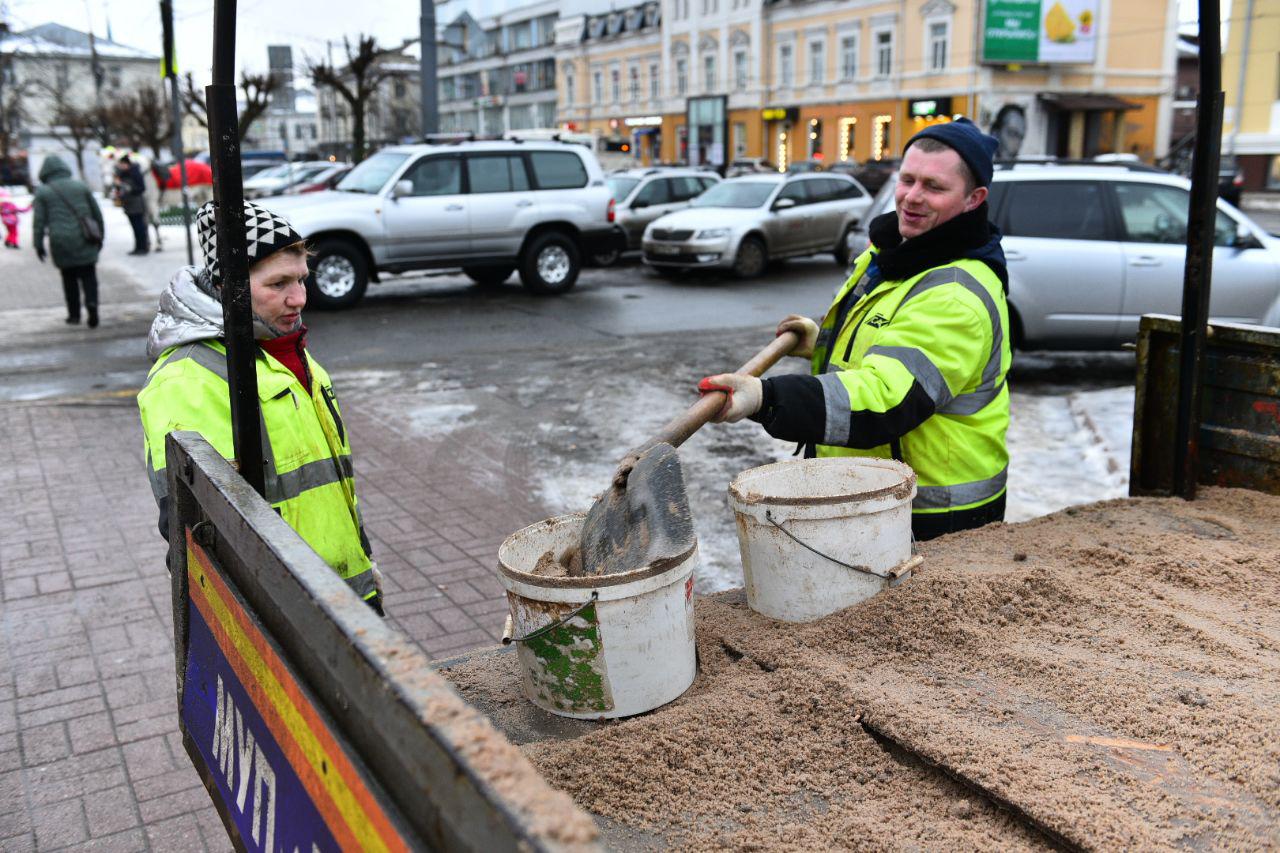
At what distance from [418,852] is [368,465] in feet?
20.2

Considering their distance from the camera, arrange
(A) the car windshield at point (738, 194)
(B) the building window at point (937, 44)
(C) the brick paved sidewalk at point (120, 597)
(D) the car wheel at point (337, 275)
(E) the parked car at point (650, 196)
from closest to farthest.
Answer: (C) the brick paved sidewalk at point (120, 597) → (D) the car wheel at point (337, 275) → (A) the car windshield at point (738, 194) → (E) the parked car at point (650, 196) → (B) the building window at point (937, 44)

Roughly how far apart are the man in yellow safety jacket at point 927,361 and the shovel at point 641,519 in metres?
0.30

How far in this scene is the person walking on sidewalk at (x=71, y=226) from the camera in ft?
40.1

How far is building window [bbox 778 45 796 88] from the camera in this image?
5301cm

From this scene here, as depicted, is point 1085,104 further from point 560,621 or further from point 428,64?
point 560,621

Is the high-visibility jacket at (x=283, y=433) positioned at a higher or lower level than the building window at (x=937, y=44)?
lower

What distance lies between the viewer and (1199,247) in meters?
3.41

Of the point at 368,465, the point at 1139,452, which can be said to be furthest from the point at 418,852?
the point at 368,465

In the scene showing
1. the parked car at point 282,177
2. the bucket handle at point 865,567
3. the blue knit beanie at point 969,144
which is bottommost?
the bucket handle at point 865,567

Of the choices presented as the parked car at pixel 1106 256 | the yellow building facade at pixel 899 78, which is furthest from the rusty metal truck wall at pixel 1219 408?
the yellow building facade at pixel 899 78

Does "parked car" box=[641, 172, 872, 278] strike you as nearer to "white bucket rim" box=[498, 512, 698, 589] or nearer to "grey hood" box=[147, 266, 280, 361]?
"grey hood" box=[147, 266, 280, 361]

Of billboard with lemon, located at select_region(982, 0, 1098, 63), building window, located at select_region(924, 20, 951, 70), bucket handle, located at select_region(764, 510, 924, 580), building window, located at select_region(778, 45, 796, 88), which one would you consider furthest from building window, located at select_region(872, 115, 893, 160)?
bucket handle, located at select_region(764, 510, 924, 580)

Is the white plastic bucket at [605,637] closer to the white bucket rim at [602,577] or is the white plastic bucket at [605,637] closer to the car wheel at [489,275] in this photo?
the white bucket rim at [602,577]

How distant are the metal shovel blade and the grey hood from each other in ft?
3.22
